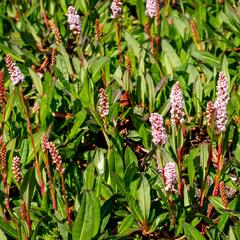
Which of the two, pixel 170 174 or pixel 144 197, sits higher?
pixel 170 174

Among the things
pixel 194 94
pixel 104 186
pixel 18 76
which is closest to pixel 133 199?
pixel 104 186

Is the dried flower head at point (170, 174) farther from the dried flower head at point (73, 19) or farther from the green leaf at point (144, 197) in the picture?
the dried flower head at point (73, 19)

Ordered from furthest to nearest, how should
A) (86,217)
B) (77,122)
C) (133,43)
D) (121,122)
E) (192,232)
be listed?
(133,43)
(121,122)
(77,122)
(192,232)
(86,217)

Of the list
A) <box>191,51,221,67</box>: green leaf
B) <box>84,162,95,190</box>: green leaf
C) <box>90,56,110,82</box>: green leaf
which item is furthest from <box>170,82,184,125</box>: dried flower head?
<box>191,51,221,67</box>: green leaf

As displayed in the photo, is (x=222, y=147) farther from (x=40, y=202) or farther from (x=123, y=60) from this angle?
(x=123, y=60)

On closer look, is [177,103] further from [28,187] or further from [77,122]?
[77,122]

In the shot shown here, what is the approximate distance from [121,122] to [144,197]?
3.55 ft

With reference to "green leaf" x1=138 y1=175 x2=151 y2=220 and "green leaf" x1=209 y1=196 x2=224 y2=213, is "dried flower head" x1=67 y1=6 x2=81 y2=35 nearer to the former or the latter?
"green leaf" x1=138 y1=175 x2=151 y2=220

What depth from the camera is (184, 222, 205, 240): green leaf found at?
11.2ft

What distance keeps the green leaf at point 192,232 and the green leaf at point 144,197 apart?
0.29 m

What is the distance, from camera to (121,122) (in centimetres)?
460

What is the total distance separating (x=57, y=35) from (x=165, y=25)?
4.24ft

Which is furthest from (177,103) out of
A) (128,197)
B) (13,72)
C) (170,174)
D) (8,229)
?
(8,229)

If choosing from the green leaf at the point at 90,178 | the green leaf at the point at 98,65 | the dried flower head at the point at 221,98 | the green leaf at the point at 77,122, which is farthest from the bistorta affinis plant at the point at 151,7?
the dried flower head at the point at 221,98
